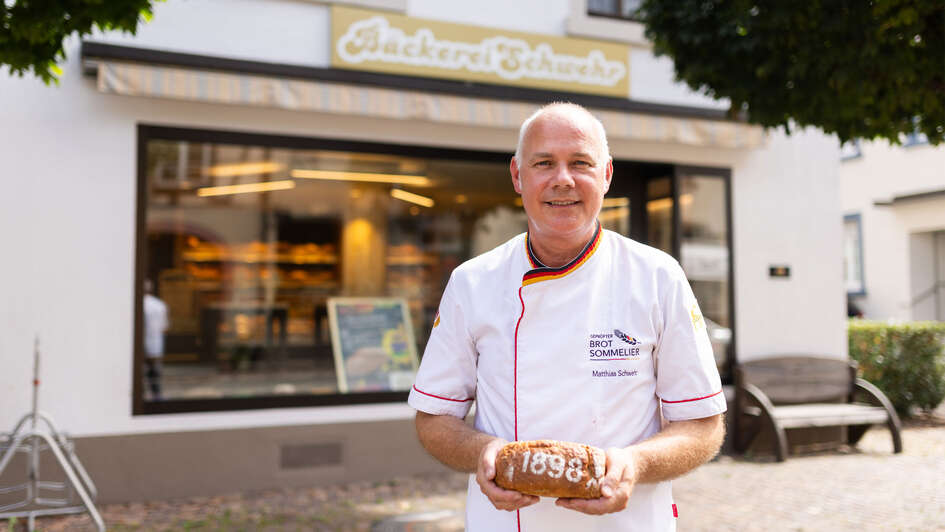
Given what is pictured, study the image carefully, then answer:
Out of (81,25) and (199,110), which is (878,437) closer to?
(199,110)

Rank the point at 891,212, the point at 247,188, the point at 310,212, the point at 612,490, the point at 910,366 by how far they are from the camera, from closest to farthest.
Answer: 1. the point at 612,490
2. the point at 247,188
3. the point at 310,212
4. the point at 910,366
5. the point at 891,212

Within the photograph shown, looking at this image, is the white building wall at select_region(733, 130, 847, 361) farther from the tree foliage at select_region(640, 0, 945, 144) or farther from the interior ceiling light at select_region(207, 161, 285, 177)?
the interior ceiling light at select_region(207, 161, 285, 177)

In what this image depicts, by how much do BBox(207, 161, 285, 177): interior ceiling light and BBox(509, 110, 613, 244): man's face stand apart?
5.81 meters

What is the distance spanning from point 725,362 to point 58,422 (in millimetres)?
6440

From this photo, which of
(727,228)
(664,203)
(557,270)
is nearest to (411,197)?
(664,203)

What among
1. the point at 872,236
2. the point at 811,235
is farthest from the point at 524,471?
the point at 872,236

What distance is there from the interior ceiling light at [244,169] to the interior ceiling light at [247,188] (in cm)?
18

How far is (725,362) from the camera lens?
26.5 feet

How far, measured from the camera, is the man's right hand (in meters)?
1.59

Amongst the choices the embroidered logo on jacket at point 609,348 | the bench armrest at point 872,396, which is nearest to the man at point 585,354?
the embroidered logo on jacket at point 609,348

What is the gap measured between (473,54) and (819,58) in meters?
3.40

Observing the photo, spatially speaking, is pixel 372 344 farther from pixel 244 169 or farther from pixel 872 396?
pixel 872 396

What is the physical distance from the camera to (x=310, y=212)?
7.96 m

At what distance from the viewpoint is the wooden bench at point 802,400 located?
7504 mm
